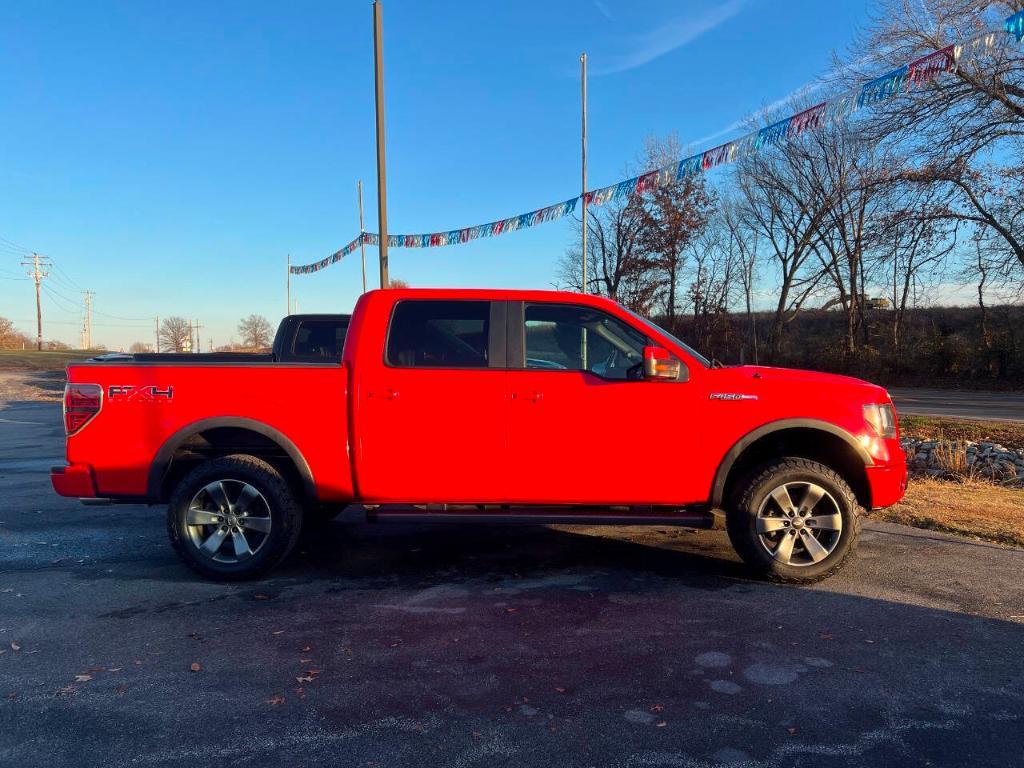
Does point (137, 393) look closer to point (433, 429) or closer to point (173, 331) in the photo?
point (433, 429)

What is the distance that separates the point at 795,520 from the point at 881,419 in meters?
0.93

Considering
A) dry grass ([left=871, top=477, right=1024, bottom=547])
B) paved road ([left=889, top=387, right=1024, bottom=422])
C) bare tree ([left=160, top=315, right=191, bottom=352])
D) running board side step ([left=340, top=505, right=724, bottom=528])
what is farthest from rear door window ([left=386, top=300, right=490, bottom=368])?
bare tree ([left=160, top=315, right=191, bottom=352])

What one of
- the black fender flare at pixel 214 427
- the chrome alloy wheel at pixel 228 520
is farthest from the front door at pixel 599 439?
the chrome alloy wheel at pixel 228 520

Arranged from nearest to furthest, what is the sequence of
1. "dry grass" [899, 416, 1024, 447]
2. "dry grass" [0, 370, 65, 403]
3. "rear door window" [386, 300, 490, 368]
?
1. "rear door window" [386, 300, 490, 368]
2. "dry grass" [899, 416, 1024, 447]
3. "dry grass" [0, 370, 65, 403]

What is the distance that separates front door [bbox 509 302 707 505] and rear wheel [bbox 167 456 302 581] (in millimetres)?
1638

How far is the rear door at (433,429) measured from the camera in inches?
178

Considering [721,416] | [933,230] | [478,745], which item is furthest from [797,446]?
[933,230]

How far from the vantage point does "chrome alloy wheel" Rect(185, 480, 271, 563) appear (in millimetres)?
4547

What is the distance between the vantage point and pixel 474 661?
342cm

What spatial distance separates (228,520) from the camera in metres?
4.57

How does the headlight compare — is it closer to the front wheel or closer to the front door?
the front wheel

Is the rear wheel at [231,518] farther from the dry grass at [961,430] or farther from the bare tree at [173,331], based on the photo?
the bare tree at [173,331]

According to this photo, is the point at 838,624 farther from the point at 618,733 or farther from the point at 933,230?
the point at 933,230

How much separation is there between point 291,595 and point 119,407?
5.77ft
